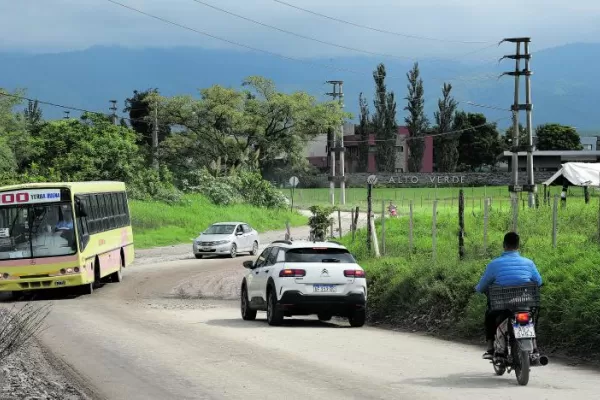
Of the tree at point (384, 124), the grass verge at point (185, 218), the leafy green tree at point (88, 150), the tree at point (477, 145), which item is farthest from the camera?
the tree at point (477, 145)

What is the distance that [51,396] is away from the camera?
1127 cm

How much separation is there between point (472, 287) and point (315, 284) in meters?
2.98

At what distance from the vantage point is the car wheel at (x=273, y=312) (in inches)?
806

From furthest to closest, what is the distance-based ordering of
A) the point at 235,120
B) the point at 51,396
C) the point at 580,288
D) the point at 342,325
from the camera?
the point at 235,120 → the point at 342,325 → the point at 580,288 → the point at 51,396

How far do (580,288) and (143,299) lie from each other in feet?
54.0

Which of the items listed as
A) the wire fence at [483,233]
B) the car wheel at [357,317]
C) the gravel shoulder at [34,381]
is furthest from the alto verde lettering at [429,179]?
the gravel shoulder at [34,381]

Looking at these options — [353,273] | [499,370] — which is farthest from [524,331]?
[353,273]

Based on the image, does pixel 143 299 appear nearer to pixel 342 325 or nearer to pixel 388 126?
pixel 342 325

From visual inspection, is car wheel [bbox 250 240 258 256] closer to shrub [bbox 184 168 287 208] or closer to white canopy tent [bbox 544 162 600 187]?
white canopy tent [bbox 544 162 600 187]

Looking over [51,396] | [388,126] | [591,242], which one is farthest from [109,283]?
[388,126]

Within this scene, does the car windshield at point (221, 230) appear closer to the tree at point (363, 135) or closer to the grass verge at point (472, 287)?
the grass verge at point (472, 287)

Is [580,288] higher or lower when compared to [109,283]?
higher

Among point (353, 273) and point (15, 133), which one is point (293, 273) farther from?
point (15, 133)

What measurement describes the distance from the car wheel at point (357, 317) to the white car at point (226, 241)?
2678cm
